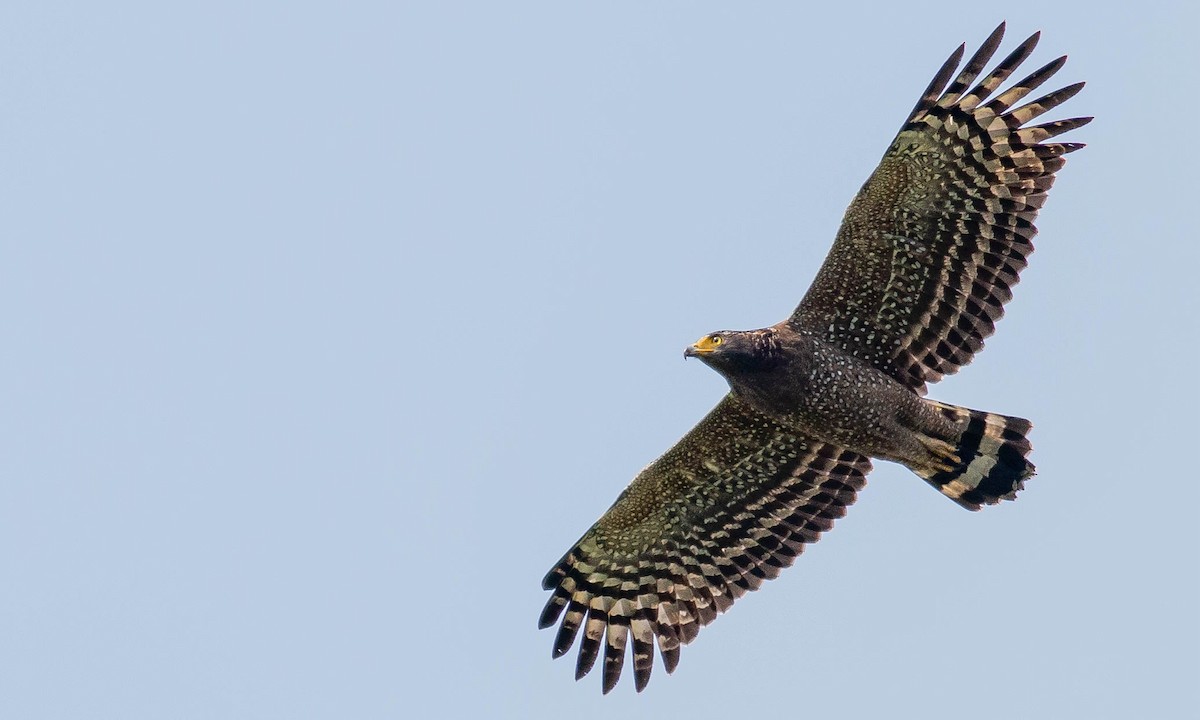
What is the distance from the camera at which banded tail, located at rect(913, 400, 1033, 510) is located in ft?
60.6

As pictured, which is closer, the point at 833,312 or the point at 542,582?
the point at 833,312

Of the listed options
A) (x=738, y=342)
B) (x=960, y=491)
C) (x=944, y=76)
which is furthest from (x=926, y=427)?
(x=944, y=76)

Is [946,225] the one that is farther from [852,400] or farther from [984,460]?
[984,460]

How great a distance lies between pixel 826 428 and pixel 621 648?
10.5 ft

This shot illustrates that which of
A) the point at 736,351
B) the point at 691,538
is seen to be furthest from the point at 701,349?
the point at 691,538

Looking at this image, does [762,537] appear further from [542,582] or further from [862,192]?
[862,192]

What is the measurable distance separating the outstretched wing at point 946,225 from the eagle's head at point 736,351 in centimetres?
61

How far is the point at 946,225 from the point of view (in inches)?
717

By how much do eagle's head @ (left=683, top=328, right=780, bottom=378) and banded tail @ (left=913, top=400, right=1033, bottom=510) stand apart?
5.76 ft

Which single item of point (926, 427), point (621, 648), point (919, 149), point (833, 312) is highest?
point (919, 149)

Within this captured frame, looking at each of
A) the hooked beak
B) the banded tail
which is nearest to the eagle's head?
the hooked beak

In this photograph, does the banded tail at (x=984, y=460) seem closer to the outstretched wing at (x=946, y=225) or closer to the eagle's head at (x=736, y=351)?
the outstretched wing at (x=946, y=225)

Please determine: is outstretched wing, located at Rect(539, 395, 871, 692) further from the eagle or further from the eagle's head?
the eagle's head

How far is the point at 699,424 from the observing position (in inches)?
749
